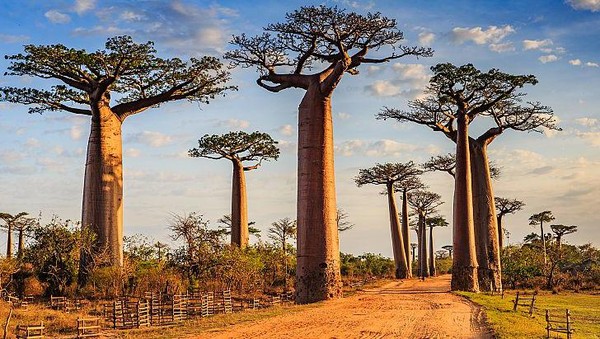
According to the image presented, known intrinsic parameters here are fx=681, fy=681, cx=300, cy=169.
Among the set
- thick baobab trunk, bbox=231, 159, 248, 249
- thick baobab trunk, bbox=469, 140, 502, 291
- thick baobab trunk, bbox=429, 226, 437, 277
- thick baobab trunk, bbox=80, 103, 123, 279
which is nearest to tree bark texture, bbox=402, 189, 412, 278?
thick baobab trunk, bbox=429, 226, 437, 277

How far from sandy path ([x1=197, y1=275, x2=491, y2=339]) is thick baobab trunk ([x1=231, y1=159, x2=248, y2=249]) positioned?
1287 centimetres

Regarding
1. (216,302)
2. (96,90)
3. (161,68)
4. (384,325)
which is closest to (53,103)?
(96,90)

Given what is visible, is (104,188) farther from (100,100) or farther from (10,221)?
(10,221)

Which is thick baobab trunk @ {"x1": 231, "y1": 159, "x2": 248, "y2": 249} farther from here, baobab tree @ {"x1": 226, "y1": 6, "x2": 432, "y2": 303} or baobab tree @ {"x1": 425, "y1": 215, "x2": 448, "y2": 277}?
baobab tree @ {"x1": 425, "y1": 215, "x2": 448, "y2": 277}

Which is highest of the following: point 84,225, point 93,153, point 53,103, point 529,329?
point 53,103

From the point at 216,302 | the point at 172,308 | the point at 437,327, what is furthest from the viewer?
the point at 216,302

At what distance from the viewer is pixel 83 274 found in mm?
18625

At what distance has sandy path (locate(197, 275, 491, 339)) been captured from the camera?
10719mm

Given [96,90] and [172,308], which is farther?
[96,90]

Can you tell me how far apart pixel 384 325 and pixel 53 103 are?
12934 millimetres

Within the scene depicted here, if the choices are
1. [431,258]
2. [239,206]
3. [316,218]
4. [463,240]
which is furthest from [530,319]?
[431,258]

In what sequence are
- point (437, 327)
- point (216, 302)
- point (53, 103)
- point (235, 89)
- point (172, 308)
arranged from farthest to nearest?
1. point (235, 89)
2. point (53, 103)
3. point (216, 302)
4. point (172, 308)
5. point (437, 327)

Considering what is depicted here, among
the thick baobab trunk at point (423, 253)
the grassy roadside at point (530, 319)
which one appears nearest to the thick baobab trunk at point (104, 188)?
the grassy roadside at point (530, 319)

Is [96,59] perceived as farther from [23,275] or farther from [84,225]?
[23,275]
